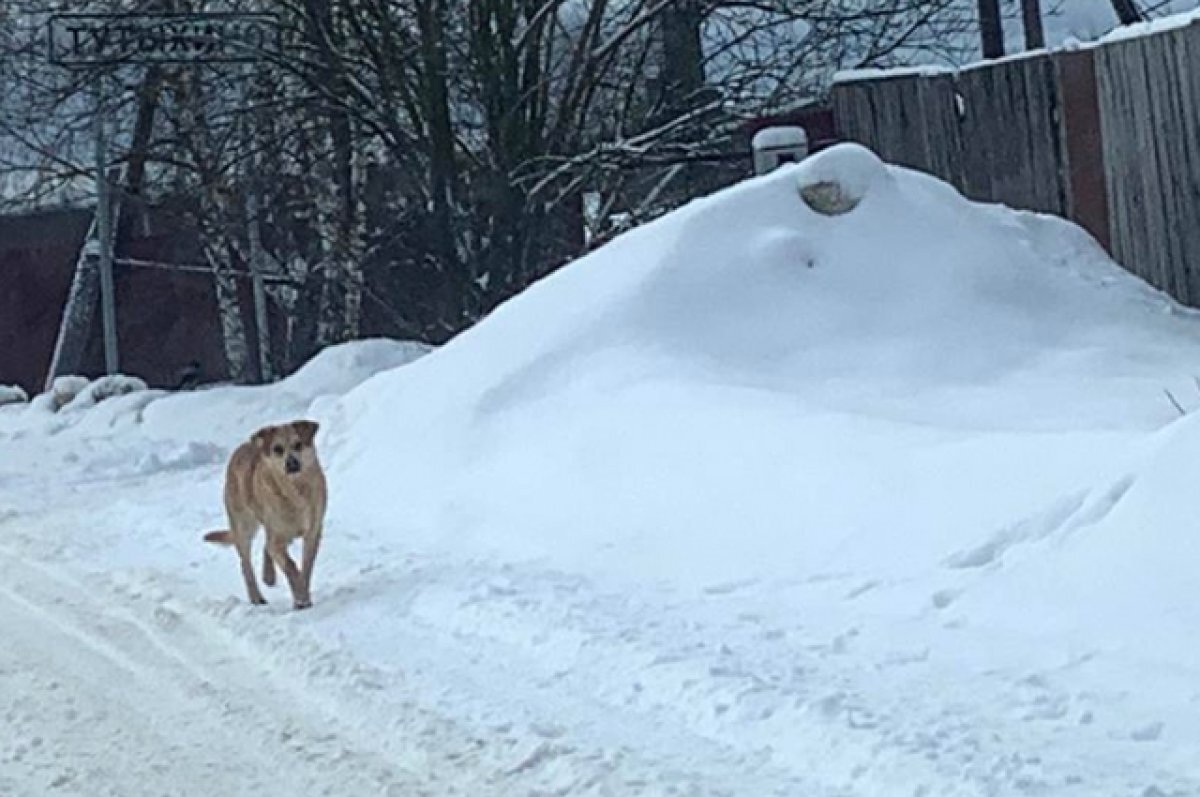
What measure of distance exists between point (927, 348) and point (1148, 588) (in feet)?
16.1

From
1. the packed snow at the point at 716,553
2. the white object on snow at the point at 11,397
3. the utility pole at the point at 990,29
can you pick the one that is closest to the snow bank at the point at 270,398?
the packed snow at the point at 716,553

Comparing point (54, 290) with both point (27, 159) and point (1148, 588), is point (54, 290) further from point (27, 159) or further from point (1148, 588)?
point (1148, 588)

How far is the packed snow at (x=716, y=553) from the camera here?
664 cm

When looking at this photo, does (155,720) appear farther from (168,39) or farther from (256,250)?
(256,250)

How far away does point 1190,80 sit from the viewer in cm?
1294

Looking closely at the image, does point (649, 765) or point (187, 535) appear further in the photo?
point (187, 535)

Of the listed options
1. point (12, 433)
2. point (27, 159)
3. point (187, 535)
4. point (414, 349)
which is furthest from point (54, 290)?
point (187, 535)

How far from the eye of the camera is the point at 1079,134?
1402 cm

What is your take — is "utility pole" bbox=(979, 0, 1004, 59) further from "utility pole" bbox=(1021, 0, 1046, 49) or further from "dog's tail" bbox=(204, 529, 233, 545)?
"dog's tail" bbox=(204, 529, 233, 545)

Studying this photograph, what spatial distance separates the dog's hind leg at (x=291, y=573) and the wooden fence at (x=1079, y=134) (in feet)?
20.1

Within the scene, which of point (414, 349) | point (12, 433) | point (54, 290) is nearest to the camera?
point (414, 349)

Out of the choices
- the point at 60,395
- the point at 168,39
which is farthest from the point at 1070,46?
the point at 60,395

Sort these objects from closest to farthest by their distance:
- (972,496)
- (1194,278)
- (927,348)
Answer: (972,496)
(927,348)
(1194,278)

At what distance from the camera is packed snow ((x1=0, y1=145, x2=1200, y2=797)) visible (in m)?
6.64
